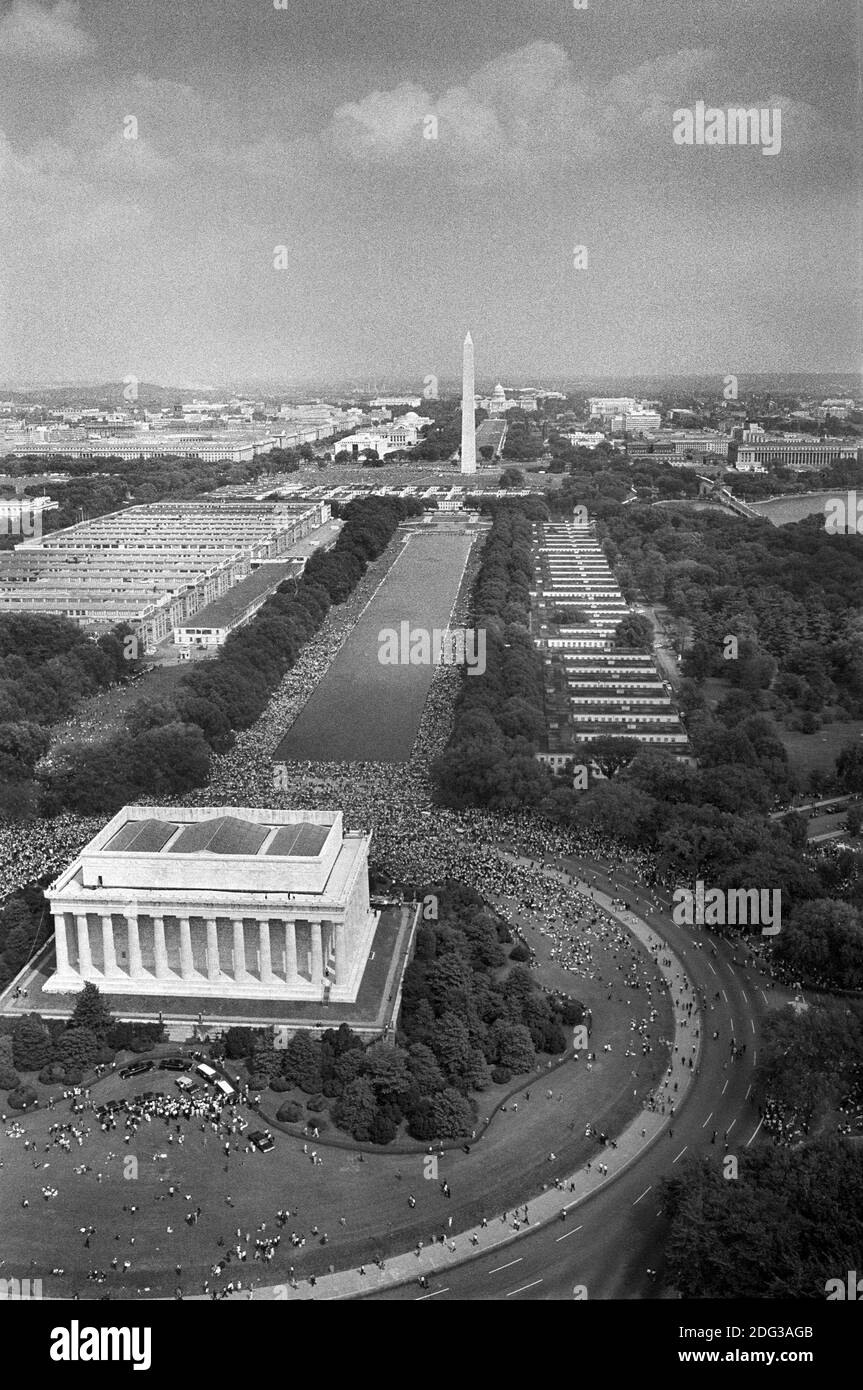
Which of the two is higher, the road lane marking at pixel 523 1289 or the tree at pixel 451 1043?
the tree at pixel 451 1043

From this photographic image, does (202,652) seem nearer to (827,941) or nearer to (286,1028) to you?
(286,1028)

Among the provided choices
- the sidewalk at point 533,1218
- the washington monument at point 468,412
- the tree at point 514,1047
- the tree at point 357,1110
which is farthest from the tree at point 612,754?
the washington monument at point 468,412

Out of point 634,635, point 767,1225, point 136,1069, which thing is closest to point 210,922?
point 136,1069

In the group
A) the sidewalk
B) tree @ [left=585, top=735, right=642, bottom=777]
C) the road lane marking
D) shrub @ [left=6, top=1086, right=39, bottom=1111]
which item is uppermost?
tree @ [left=585, top=735, right=642, bottom=777]

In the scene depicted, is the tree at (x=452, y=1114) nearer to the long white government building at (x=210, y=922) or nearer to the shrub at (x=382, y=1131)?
the shrub at (x=382, y=1131)

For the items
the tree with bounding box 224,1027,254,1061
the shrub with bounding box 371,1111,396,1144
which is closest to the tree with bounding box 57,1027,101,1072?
the tree with bounding box 224,1027,254,1061

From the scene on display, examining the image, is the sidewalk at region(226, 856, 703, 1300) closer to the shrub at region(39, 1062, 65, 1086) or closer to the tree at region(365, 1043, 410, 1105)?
the tree at region(365, 1043, 410, 1105)
